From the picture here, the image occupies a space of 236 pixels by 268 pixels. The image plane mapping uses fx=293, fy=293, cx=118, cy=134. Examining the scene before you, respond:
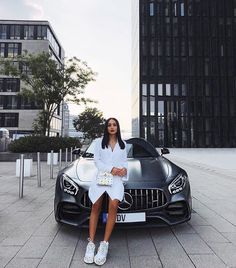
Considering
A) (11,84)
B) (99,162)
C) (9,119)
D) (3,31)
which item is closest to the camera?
(99,162)

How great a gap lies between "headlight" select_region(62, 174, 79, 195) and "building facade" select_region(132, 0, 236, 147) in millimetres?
45912

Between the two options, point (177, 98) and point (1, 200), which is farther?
point (177, 98)

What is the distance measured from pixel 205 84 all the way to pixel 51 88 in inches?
1444

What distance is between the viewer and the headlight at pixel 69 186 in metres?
3.72

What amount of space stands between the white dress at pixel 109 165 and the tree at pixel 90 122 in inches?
2049

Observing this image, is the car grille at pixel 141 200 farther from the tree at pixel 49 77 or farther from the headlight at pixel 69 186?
the tree at pixel 49 77

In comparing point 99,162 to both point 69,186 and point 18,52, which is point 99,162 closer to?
point 69,186

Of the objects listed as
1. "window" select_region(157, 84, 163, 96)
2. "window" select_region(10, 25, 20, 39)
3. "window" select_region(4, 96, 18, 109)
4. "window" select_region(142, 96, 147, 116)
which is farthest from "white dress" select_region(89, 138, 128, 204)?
"window" select_region(10, 25, 20, 39)

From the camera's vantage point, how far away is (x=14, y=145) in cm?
1769

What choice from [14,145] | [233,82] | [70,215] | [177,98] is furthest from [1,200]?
[233,82]

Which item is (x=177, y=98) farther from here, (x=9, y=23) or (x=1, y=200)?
(x=1, y=200)

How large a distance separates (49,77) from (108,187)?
60.6 ft

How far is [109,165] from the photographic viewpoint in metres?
3.25

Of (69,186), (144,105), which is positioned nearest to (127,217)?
(69,186)
